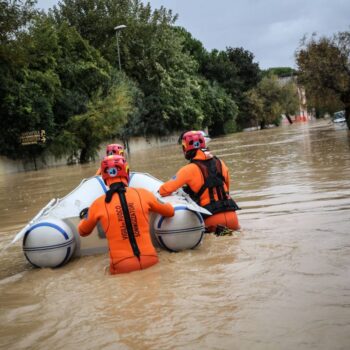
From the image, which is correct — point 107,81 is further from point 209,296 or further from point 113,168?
point 209,296

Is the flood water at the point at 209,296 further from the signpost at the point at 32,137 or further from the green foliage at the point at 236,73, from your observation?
the green foliage at the point at 236,73

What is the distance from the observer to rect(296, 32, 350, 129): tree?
1357 inches

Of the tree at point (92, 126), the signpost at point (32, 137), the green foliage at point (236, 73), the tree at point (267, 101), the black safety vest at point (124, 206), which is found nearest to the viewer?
the black safety vest at point (124, 206)

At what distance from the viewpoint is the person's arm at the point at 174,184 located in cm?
686

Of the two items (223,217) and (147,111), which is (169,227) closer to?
(223,217)

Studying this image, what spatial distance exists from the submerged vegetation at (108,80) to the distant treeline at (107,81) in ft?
0.22

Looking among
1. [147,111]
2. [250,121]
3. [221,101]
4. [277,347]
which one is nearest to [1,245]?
[277,347]

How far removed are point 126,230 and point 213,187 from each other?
1762mm

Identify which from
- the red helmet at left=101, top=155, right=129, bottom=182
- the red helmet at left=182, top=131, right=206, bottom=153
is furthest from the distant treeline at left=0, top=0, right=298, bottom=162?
the red helmet at left=101, top=155, right=129, bottom=182

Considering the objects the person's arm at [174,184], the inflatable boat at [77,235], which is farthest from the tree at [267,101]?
the inflatable boat at [77,235]

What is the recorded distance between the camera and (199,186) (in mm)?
6988

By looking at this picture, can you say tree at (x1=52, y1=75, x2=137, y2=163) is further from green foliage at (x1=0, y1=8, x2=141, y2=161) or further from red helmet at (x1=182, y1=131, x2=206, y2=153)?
red helmet at (x1=182, y1=131, x2=206, y2=153)

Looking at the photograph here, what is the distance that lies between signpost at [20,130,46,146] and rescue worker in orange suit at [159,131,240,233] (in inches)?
991

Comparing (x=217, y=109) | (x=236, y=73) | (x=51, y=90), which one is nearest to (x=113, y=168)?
(x=51, y=90)
